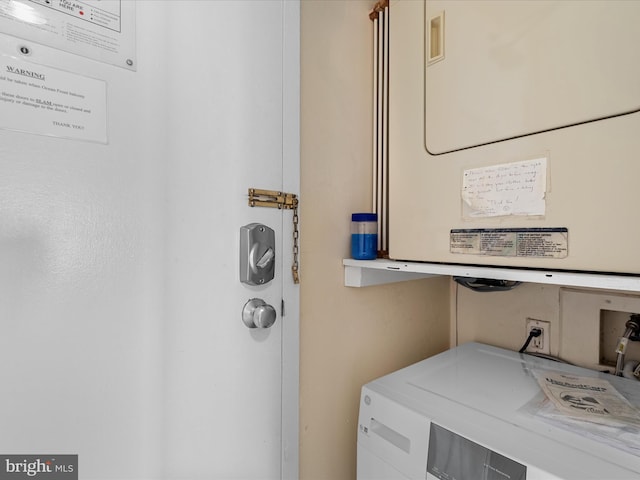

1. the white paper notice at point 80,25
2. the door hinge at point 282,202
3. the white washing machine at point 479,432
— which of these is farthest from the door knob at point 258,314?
the white paper notice at point 80,25

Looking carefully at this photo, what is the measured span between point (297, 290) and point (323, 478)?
0.61 m

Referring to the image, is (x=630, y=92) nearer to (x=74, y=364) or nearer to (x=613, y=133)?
(x=613, y=133)

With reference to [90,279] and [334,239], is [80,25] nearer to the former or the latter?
[90,279]

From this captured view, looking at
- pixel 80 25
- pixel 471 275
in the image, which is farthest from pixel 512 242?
pixel 80 25

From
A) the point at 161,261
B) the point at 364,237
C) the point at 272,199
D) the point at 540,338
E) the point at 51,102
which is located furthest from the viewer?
the point at 540,338

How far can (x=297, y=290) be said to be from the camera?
0.93 m

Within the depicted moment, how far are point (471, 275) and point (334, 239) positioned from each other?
42 cm

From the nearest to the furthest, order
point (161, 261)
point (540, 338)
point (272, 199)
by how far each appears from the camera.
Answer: point (161, 261) < point (272, 199) < point (540, 338)

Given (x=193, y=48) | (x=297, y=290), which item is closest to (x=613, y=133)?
(x=297, y=290)

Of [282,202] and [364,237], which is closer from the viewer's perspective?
[282,202]

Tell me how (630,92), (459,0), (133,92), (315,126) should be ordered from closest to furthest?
(630,92), (133,92), (459,0), (315,126)

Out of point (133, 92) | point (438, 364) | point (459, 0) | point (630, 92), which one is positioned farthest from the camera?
point (438, 364)

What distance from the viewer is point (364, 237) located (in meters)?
1.02

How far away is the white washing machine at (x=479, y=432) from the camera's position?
0.62 m
